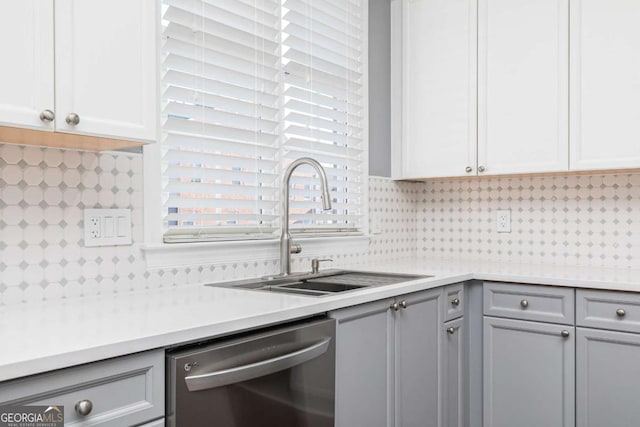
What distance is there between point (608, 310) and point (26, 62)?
7.11 ft

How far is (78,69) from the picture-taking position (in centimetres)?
136

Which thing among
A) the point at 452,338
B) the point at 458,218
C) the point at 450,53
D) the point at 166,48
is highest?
the point at 450,53

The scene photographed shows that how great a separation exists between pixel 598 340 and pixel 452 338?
0.58 meters

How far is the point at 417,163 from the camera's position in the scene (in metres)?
3.01

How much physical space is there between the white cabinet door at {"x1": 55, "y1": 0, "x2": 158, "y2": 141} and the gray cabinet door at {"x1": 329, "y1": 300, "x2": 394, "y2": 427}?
85 cm

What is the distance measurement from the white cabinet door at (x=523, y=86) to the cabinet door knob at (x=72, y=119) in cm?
204

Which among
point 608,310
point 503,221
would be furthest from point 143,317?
point 503,221

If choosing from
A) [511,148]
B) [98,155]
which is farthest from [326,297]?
[511,148]

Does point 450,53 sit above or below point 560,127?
above

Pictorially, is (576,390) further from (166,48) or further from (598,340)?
(166,48)

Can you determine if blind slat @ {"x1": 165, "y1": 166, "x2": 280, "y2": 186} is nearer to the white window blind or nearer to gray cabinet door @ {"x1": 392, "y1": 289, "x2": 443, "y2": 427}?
the white window blind

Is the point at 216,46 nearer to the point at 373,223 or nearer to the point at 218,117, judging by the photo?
the point at 218,117

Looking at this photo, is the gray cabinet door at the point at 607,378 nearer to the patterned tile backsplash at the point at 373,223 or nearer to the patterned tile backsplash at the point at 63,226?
the patterned tile backsplash at the point at 373,223

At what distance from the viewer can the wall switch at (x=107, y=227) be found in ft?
5.58
